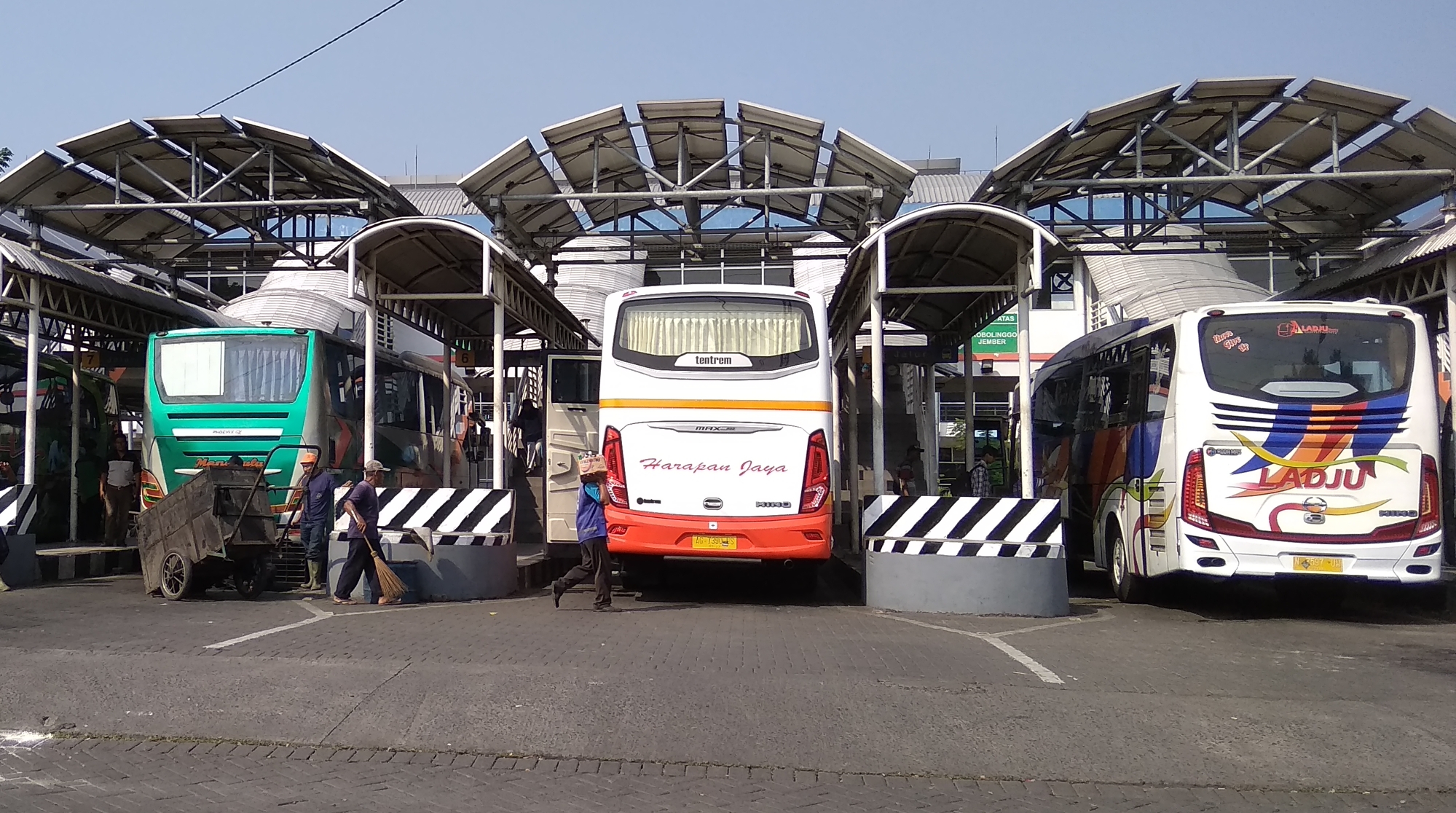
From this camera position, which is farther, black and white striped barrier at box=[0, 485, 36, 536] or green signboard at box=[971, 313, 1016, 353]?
green signboard at box=[971, 313, 1016, 353]

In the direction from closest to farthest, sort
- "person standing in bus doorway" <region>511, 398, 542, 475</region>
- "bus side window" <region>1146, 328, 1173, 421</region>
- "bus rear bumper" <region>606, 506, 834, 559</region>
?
"bus rear bumper" <region>606, 506, 834, 559</region>, "bus side window" <region>1146, 328, 1173, 421</region>, "person standing in bus doorway" <region>511, 398, 542, 475</region>

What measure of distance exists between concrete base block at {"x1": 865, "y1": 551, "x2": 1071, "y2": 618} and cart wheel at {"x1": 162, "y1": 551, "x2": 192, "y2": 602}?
23.3 ft

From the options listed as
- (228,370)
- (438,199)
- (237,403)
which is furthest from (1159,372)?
(438,199)

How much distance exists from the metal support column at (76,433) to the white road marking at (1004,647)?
1212cm

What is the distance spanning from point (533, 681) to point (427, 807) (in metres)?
1.97

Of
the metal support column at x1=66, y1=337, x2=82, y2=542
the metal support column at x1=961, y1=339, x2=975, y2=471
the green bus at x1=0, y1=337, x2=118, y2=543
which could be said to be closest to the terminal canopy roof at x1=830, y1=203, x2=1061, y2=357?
the metal support column at x1=961, y1=339, x2=975, y2=471

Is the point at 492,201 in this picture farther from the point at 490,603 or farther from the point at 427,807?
the point at 427,807

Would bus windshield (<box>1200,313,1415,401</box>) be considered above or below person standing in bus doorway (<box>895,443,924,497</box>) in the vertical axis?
above

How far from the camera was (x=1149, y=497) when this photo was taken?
1245 centimetres

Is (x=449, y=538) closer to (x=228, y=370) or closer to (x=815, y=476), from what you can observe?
(x=815, y=476)

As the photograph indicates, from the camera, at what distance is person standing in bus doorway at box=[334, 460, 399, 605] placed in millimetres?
11562

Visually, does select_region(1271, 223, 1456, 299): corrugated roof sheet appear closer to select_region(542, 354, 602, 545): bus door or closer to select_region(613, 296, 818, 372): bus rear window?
select_region(613, 296, 818, 372): bus rear window

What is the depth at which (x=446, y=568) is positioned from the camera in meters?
12.2

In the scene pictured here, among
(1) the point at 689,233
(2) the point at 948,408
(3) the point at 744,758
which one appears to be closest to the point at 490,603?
(3) the point at 744,758
